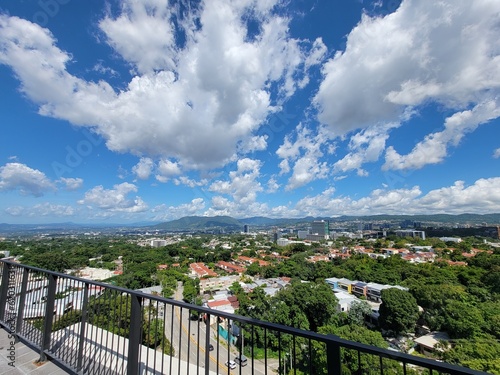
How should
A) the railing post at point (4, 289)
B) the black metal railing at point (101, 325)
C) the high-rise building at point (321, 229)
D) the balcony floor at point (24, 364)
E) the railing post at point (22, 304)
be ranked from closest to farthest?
the black metal railing at point (101, 325)
the balcony floor at point (24, 364)
the railing post at point (22, 304)
the railing post at point (4, 289)
the high-rise building at point (321, 229)

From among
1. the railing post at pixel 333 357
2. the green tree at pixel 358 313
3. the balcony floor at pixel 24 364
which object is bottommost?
the green tree at pixel 358 313

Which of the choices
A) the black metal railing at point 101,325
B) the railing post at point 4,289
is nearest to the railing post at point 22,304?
the black metal railing at point 101,325

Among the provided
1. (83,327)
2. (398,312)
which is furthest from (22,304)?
(398,312)

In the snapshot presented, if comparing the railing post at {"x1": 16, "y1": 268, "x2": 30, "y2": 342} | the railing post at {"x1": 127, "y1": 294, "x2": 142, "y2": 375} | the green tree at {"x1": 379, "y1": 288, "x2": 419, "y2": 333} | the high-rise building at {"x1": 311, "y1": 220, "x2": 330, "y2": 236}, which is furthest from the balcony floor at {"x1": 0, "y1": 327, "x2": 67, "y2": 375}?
the high-rise building at {"x1": 311, "y1": 220, "x2": 330, "y2": 236}

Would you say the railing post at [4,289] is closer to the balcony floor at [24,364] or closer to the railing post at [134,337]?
the balcony floor at [24,364]

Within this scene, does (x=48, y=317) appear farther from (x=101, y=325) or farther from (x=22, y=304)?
(x=22, y=304)

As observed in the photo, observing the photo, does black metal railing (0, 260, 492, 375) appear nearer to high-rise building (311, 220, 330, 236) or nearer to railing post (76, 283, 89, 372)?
railing post (76, 283, 89, 372)
